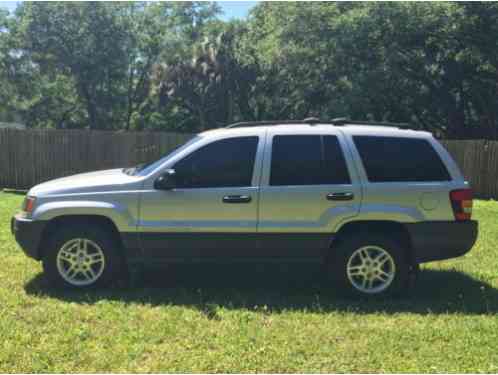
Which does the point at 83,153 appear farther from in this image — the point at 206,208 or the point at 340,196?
the point at 340,196

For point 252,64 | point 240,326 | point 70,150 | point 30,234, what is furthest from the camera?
point 252,64

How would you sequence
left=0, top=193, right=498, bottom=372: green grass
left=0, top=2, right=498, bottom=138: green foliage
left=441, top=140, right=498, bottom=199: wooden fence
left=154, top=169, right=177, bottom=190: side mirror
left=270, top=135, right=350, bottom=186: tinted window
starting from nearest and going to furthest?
1. left=0, top=193, right=498, bottom=372: green grass
2. left=154, top=169, right=177, bottom=190: side mirror
3. left=270, top=135, right=350, bottom=186: tinted window
4. left=441, top=140, right=498, bottom=199: wooden fence
5. left=0, top=2, right=498, bottom=138: green foliage

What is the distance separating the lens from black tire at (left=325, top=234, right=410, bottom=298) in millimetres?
4938

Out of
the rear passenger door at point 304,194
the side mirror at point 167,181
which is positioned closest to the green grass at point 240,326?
the rear passenger door at point 304,194

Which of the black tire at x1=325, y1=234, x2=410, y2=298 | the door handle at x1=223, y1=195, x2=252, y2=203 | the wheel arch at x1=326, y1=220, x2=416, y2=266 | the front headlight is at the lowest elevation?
the black tire at x1=325, y1=234, x2=410, y2=298

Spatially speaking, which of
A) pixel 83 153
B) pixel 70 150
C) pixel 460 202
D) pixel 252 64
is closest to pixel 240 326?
pixel 460 202

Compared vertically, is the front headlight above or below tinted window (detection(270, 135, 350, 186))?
below

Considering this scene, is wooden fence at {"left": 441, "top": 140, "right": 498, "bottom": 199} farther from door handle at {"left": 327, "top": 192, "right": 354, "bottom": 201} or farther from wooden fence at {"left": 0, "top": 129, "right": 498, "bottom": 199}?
door handle at {"left": 327, "top": 192, "right": 354, "bottom": 201}

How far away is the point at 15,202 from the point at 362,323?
9.26m

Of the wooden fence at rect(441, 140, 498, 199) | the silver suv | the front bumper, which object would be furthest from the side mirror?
Answer: the wooden fence at rect(441, 140, 498, 199)

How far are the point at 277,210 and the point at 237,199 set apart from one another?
0.43 m

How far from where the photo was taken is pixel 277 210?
16.0ft

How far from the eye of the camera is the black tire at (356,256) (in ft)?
16.2

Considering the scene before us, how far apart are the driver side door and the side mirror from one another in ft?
0.18
